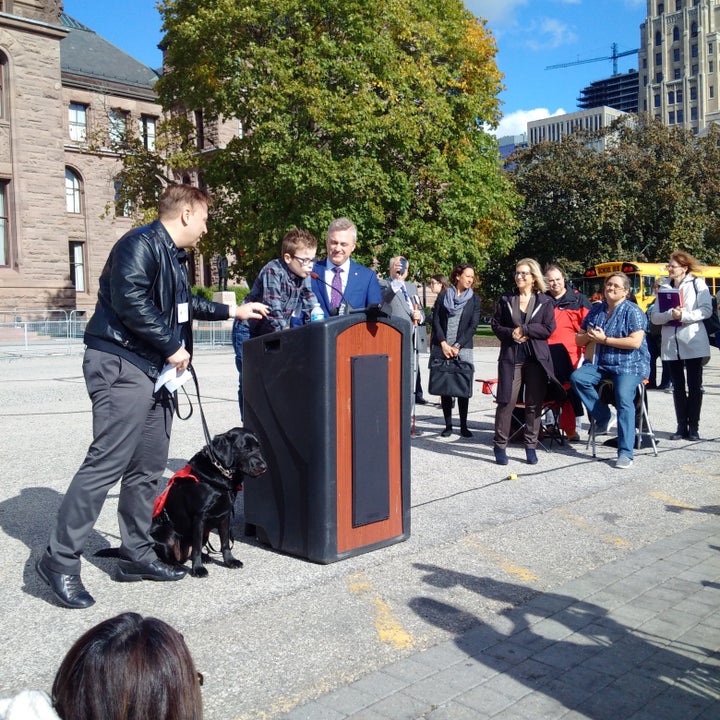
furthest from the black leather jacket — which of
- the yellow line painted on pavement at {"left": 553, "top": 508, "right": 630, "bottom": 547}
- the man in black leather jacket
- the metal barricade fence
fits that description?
the metal barricade fence

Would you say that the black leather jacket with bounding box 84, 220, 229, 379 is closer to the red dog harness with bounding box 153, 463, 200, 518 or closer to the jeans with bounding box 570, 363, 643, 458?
the red dog harness with bounding box 153, 463, 200, 518

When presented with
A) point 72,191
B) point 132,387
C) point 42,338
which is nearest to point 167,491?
point 132,387

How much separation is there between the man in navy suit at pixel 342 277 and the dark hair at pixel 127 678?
15.1 ft

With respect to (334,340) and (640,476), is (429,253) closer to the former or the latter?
(640,476)

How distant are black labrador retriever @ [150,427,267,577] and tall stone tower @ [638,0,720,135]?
171 m

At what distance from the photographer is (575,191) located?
41.4 metres

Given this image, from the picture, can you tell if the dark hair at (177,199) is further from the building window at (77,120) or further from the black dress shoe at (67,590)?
the building window at (77,120)

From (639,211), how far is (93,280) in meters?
32.0

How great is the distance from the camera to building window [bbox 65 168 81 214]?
5144cm

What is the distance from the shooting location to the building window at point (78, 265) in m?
51.9

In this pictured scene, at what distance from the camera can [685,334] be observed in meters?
9.59

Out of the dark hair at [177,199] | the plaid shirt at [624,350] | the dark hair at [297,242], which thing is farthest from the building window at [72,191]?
the dark hair at [177,199]

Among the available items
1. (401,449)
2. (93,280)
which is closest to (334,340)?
(401,449)

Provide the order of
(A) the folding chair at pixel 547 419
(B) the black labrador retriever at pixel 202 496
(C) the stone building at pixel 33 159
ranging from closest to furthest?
(B) the black labrador retriever at pixel 202 496 → (A) the folding chair at pixel 547 419 → (C) the stone building at pixel 33 159
